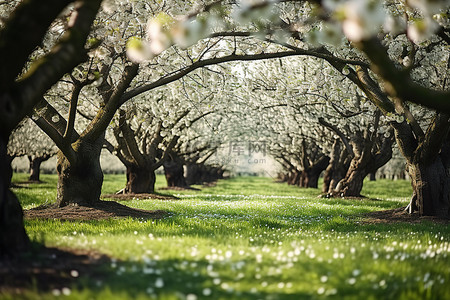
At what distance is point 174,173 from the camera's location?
36.9 m

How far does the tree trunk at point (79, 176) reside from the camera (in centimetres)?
1277

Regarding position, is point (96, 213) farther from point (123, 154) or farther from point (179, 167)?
point (179, 167)

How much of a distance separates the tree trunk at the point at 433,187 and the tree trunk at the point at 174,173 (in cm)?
2571

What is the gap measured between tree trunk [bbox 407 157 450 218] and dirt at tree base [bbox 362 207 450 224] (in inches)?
18.0

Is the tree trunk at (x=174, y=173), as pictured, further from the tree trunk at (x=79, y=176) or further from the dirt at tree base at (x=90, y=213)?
the tree trunk at (x=79, y=176)

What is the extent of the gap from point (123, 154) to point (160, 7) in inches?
522

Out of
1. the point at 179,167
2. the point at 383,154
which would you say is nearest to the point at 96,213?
the point at 383,154

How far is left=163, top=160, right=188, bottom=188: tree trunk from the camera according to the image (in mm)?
36281

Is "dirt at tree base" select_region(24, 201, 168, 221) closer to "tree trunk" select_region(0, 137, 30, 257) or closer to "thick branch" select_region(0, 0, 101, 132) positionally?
"tree trunk" select_region(0, 137, 30, 257)

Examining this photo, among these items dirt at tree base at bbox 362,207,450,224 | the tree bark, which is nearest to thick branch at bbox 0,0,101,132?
dirt at tree base at bbox 362,207,450,224

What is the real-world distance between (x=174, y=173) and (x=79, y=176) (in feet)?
78.9

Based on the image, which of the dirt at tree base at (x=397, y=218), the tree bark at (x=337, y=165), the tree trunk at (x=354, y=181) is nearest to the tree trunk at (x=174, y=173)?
the tree bark at (x=337, y=165)

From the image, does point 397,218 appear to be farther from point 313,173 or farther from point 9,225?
point 313,173

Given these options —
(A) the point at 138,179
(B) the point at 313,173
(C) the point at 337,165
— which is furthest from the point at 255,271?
(B) the point at 313,173
